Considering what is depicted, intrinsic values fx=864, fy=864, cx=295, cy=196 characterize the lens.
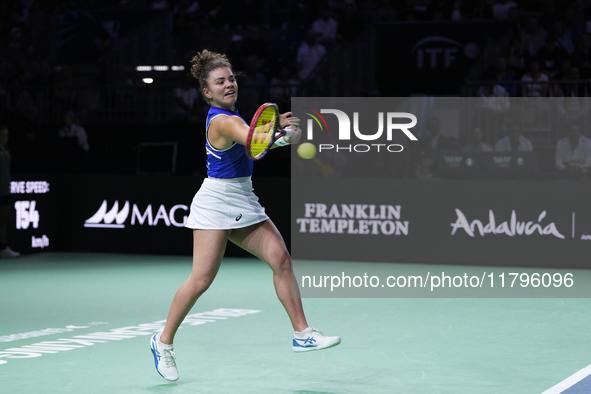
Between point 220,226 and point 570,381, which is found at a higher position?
point 220,226

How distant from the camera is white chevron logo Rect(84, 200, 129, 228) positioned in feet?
46.6

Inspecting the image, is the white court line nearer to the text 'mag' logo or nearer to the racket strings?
the racket strings

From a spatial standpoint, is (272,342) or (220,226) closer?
(220,226)

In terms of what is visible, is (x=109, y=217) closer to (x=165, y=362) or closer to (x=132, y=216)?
(x=132, y=216)

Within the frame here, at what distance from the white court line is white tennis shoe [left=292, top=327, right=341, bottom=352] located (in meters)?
1.32

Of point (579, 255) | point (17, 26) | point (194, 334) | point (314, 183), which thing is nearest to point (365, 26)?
point (314, 183)

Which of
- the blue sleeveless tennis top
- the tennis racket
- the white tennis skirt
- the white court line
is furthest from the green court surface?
the tennis racket

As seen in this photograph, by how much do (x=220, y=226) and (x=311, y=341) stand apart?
90 centimetres

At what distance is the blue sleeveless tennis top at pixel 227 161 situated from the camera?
5301mm

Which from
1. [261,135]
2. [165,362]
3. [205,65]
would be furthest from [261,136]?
[165,362]

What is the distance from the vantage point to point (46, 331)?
7.43 m

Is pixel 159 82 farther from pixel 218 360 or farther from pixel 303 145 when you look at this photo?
pixel 218 360

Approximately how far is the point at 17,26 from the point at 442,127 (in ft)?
41.2

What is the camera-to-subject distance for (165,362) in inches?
211
